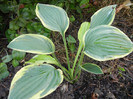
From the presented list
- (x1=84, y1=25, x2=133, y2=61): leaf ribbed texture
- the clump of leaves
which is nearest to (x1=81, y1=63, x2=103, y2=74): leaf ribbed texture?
(x1=84, y1=25, x2=133, y2=61): leaf ribbed texture

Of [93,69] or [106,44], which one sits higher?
[106,44]

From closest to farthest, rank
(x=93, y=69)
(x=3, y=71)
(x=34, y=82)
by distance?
(x=34, y=82) < (x=93, y=69) < (x=3, y=71)

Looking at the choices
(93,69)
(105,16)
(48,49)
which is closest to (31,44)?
(48,49)

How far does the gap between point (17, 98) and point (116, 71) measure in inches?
32.4

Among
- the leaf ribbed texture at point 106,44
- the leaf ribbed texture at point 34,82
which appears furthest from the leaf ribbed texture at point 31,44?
the leaf ribbed texture at point 106,44

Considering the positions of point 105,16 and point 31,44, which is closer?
point 31,44

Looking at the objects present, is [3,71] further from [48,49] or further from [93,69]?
[93,69]

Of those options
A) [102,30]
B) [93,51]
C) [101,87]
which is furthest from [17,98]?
[101,87]

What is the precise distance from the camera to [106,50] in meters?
0.60

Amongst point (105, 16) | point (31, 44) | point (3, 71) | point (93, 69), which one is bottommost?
point (3, 71)

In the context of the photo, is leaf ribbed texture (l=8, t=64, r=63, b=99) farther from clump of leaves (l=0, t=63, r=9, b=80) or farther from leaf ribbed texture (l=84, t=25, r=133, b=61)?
clump of leaves (l=0, t=63, r=9, b=80)

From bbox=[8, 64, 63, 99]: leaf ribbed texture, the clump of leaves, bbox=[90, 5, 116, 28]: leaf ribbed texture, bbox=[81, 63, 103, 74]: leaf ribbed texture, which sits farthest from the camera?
the clump of leaves

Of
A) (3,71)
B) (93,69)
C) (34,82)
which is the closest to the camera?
(34,82)

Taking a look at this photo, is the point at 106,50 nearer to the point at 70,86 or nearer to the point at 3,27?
the point at 70,86
